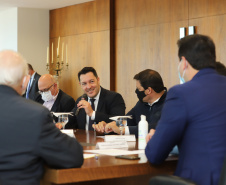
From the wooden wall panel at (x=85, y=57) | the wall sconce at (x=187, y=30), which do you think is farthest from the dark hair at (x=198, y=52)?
the wooden wall panel at (x=85, y=57)

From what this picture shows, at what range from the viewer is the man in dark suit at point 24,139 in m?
2.45

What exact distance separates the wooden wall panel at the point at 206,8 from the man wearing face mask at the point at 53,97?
2.79 metres

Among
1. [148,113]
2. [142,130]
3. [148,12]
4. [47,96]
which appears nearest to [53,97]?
[47,96]

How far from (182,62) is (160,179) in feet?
2.56

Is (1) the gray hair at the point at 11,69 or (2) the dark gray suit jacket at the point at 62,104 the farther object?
(2) the dark gray suit jacket at the point at 62,104

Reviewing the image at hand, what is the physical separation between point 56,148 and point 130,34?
648 cm

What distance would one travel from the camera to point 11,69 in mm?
2553

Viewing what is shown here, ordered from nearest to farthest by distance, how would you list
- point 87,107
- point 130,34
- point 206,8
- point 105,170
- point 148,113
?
point 105,170
point 148,113
point 87,107
point 206,8
point 130,34

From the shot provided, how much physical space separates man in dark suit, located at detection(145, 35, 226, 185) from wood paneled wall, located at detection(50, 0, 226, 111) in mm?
4485

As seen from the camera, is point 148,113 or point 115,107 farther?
point 115,107

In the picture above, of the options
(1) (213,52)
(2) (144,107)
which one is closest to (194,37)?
(1) (213,52)

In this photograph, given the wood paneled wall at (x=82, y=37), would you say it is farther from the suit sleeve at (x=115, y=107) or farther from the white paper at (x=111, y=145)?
the white paper at (x=111, y=145)

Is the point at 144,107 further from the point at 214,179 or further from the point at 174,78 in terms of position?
the point at 174,78

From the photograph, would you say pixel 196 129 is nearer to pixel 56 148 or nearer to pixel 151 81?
pixel 56 148
